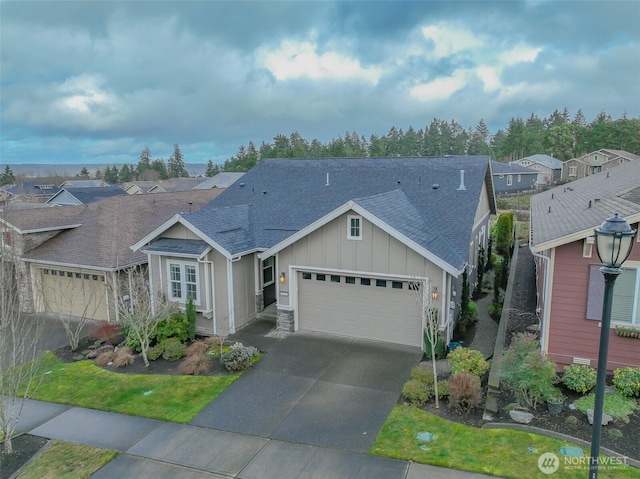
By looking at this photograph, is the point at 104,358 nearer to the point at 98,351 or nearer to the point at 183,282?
the point at 98,351

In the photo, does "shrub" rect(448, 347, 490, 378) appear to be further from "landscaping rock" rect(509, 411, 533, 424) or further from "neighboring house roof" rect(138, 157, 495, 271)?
"neighboring house roof" rect(138, 157, 495, 271)

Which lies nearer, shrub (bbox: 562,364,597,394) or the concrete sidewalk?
the concrete sidewalk

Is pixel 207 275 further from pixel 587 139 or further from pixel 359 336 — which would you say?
pixel 587 139

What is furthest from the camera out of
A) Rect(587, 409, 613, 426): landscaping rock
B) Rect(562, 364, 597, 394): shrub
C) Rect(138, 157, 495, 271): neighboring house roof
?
Rect(138, 157, 495, 271): neighboring house roof

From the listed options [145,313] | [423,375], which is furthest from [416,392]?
[145,313]

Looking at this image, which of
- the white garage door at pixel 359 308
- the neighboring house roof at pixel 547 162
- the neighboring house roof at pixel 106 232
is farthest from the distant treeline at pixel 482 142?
the white garage door at pixel 359 308

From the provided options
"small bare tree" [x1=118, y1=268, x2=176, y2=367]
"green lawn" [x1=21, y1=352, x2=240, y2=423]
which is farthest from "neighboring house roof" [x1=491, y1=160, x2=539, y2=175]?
"green lawn" [x1=21, y1=352, x2=240, y2=423]

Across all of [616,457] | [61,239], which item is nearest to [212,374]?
[616,457]
